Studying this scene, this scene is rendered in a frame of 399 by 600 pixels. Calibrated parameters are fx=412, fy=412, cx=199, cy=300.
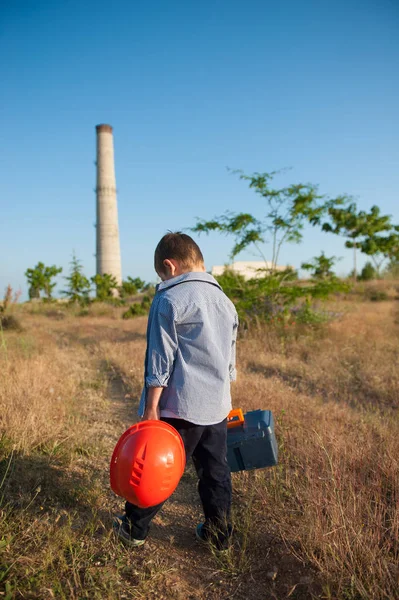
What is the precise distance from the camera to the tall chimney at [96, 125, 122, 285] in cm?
2848

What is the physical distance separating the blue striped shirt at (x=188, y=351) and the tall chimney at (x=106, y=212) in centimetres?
2677

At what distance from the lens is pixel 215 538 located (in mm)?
2459

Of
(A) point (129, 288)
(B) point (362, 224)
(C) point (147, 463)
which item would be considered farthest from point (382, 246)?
(C) point (147, 463)

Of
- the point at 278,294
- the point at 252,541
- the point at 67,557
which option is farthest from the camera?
the point at 278,294

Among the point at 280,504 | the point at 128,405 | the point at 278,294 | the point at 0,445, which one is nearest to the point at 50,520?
the point at 0,445

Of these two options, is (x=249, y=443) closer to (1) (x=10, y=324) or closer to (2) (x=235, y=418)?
(2) (x=235, y=418)

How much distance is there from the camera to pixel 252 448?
109 inches

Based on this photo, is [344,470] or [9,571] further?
[344,470]

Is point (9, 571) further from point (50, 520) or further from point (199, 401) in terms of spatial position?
point (199, 401)

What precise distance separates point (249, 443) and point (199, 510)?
718 millimetres

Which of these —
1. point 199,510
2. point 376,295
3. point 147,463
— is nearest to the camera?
point 147,463

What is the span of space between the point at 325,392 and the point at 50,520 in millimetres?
3849

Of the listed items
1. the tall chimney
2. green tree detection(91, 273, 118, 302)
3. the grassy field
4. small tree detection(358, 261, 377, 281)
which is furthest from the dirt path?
the tall chimney

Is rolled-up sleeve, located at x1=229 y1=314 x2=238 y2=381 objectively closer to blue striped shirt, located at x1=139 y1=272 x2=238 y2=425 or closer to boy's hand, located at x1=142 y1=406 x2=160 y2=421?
blue striped shirt, located at x1=139 y1=272 x2=238 y2=425
